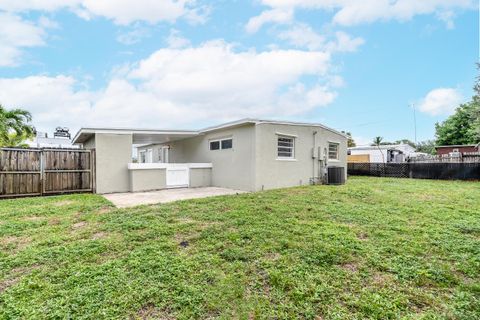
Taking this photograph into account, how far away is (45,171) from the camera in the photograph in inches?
359

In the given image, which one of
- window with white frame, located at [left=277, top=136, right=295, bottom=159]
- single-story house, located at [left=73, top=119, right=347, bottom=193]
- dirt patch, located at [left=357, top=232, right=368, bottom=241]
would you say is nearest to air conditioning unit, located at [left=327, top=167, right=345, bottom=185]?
single-story house, located at [left=73, top=119, right=347, bottom=193]

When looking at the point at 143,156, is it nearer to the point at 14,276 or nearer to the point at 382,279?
the point at 14,276

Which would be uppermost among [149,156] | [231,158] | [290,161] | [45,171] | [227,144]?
[227,144]

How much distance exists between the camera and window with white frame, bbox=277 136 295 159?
10867 millimetres

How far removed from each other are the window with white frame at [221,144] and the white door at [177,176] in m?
1.67

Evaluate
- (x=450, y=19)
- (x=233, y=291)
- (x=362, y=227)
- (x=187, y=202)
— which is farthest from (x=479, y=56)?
(x=187, y=202)

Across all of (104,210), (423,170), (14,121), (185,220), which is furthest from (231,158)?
(423,170)

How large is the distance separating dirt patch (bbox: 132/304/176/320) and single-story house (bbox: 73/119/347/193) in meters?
7.50

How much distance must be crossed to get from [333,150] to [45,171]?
12914mm

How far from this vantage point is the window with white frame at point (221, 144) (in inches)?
440

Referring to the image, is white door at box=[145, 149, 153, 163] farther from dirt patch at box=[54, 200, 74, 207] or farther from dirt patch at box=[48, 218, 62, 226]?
dirt patch at box=[48, 218, 62, 226]

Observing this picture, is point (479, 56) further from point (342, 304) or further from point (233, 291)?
point (233, 291)

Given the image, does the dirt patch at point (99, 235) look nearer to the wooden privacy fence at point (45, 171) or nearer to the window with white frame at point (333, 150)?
the wooden privacy fence at point (45, 171)

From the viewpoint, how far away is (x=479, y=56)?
3443 mm
